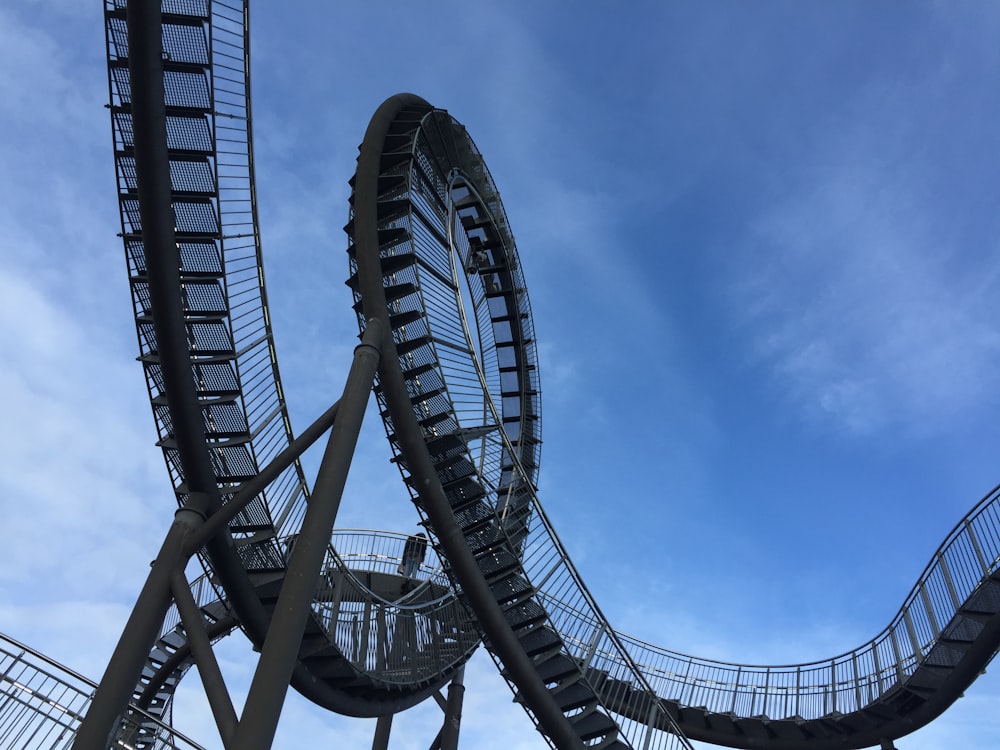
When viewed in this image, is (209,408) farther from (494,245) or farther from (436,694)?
(494,245)

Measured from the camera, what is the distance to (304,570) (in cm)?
859

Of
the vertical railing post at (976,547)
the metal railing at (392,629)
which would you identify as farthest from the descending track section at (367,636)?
the vertical railing post at (976,547)

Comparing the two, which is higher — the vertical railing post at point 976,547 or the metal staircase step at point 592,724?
the vertical railing post at point 976,547

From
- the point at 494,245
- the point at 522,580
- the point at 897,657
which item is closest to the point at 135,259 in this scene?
the point at 522,580

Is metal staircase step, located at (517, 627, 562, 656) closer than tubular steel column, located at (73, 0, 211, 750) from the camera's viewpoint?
No

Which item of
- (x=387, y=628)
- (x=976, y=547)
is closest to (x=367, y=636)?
(x=387, y=628)

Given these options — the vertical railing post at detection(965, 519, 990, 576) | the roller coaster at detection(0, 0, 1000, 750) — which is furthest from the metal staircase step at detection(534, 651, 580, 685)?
the vertical railing post at detection(965, 519, 990, 576)

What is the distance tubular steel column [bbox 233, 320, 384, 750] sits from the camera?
758 centimetres

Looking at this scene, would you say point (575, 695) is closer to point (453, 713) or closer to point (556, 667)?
point (556, 667)

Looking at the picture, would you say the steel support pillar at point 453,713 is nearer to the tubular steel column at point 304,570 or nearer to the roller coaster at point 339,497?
the roller coaster at point 339,497

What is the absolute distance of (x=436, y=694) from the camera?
16.8 m

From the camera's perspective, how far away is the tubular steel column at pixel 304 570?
7578mm

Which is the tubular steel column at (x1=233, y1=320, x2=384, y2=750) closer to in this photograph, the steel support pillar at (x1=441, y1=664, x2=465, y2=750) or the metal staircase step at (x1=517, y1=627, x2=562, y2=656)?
the metal staircase step at (x1=517, y1=627, x2=562, y2=656)

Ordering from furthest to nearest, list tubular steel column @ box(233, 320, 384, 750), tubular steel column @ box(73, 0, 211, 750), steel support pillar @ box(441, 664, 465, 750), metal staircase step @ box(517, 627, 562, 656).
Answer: steel support pillar @ box(441, 664, 465, 750), metal staircase step @ box(517, 627, 562, 656), tubular steel column @ box(73, 0, 211, 750), tubular steel column @ box(233, 320, 384, 750)
